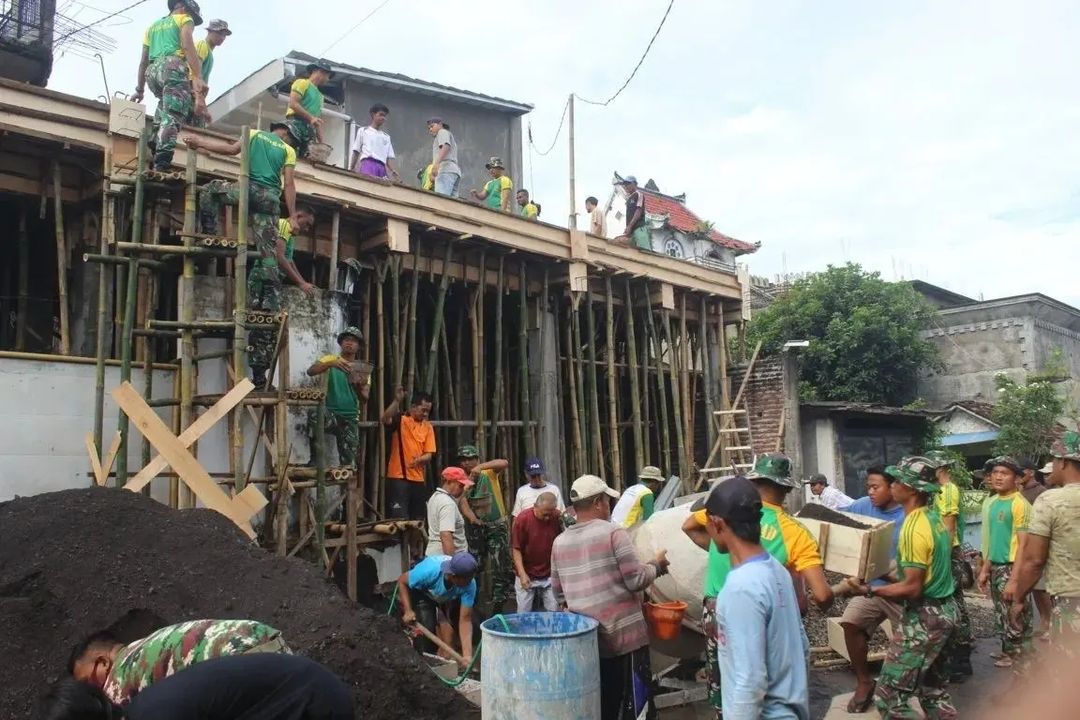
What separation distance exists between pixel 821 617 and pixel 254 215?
21.6ft

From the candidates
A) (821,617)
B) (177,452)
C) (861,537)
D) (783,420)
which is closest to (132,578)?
(177,452)

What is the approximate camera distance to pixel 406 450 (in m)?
8.35

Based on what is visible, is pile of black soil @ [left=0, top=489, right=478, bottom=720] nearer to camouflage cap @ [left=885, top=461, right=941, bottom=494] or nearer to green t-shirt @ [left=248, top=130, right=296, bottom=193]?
green t-shirt @ [left=248, top=130, right=296, bottom=193]

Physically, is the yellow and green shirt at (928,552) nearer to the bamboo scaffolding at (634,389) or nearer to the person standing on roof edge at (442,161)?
the bamboo scaffolding at (634,389)

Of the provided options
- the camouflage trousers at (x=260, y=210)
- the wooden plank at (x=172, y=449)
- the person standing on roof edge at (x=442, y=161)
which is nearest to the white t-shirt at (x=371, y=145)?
the person standing on roof edge at (x=442, y=161)

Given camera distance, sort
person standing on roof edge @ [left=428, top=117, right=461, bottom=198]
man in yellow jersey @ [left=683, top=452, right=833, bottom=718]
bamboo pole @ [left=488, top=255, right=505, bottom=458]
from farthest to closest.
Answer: person standing on roof edge @ [left=428, top=117, right=461, bottom=198] < bamboo pole @ [left=488, top=255, right=505, bottom=458] < man in yellow jersey @ [left=683, top=452, right=833, bottom=718]

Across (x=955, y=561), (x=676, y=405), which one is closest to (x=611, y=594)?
(x=955, y=561)

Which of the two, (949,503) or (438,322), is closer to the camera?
(949,503)

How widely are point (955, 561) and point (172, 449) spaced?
6.24 metres

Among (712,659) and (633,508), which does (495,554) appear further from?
(712,659)

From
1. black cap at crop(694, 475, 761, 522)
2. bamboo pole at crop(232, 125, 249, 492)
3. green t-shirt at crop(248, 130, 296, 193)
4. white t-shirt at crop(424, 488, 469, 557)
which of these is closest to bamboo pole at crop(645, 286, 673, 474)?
white t-shirt at crop(424, 488, 469, 557)

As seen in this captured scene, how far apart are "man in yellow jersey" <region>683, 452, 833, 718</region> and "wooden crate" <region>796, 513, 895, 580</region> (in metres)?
0.77

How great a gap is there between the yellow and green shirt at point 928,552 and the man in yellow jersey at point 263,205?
16.4ft

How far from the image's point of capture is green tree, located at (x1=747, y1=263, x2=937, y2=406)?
21.5 metres
